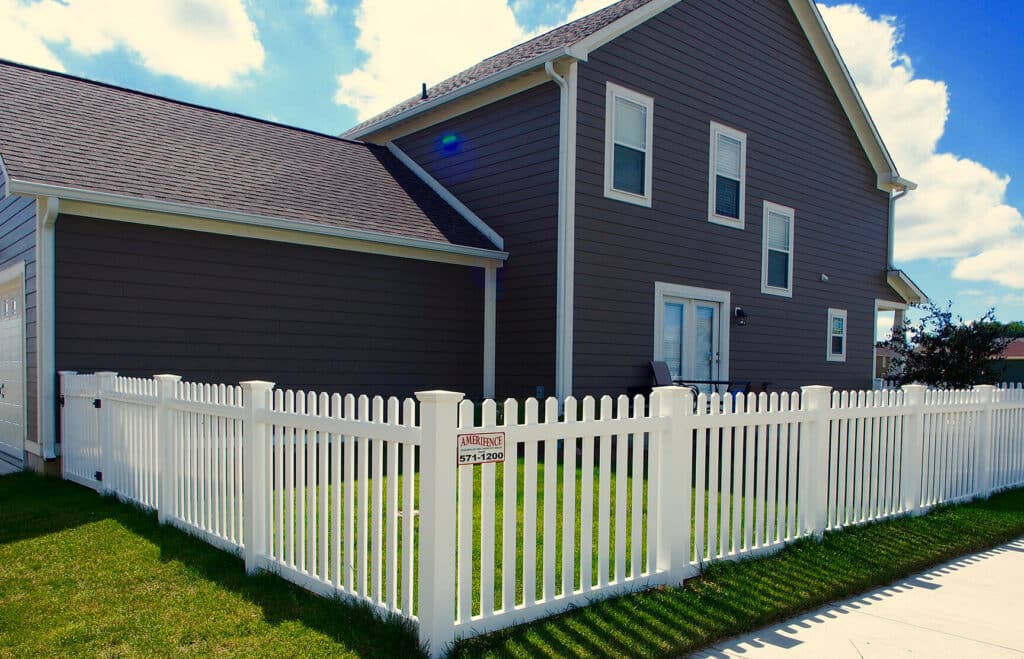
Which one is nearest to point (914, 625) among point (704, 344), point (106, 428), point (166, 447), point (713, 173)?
point (166, 447)

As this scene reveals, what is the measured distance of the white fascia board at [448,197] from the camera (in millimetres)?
11445

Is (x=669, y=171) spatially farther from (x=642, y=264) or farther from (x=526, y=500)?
(x=526, y=500)

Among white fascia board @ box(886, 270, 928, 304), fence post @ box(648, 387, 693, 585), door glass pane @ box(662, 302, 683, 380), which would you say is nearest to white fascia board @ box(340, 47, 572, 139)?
door glass pane @ box(662, 302, 683, 380)

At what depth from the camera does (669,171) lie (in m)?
11.6

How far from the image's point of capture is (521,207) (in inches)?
434

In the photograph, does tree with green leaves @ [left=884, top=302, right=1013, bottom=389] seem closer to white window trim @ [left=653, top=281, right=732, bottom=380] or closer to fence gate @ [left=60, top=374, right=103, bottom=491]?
white window trim @ [left=653, top=281, right=732, bottom=380]

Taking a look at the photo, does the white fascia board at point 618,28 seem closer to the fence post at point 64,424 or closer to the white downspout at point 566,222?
the white downspout at point 566,222

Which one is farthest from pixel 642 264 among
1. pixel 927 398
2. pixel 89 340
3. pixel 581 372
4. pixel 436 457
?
pixel 436 457

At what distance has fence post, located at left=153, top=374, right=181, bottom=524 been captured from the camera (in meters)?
5.65

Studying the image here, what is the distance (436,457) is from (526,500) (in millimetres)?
668

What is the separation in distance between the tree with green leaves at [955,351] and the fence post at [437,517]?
41.3 feet

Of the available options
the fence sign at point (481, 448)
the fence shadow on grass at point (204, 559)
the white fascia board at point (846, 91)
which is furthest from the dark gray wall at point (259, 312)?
the white fascia board at point (846, 91)

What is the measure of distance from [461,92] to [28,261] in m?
6.27

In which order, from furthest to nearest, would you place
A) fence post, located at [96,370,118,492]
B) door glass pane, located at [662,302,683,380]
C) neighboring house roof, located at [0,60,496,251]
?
1. door glass pane, located at [662,302,683,380]
2. neighboring house roof, located at [0,60,496,251]
3. fence post, located at [96,370,118,492]
